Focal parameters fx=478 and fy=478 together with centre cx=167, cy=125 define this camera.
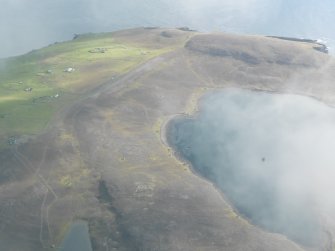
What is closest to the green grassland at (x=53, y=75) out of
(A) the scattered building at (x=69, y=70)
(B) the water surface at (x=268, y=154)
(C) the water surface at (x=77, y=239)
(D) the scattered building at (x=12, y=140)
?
(D) the scattered building at (x=12, y=140)

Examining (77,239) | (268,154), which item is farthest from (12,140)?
(268,154)

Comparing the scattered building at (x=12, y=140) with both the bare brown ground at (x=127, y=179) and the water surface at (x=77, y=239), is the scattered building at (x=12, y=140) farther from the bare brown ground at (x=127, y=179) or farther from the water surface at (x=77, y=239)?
the water surface at (x=77, y=239)

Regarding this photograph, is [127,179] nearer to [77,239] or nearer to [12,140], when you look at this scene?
[77,239]

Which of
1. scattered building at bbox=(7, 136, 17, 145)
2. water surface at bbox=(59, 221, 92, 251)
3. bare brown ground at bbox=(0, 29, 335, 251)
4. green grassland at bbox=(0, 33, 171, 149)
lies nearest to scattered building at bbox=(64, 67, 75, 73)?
green grassland at bbox=(0, 33, 171, 149)

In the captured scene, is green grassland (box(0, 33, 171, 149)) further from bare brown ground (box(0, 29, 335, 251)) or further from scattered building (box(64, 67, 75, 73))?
bare brown ground (box(0, 29, 335, 251))

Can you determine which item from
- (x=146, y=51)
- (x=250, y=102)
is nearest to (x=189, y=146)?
(x=250, y=102)

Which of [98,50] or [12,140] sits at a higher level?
[12,140]

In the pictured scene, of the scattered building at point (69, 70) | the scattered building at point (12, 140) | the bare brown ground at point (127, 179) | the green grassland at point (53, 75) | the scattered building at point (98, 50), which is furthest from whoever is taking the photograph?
the scattered building at point (98, 50)

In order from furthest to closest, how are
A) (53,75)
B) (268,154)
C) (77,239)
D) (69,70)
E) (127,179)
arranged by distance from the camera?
1. (69,70)
2. (53,75)
3. (268,154)
4. (127,179)
5. (77,239)
